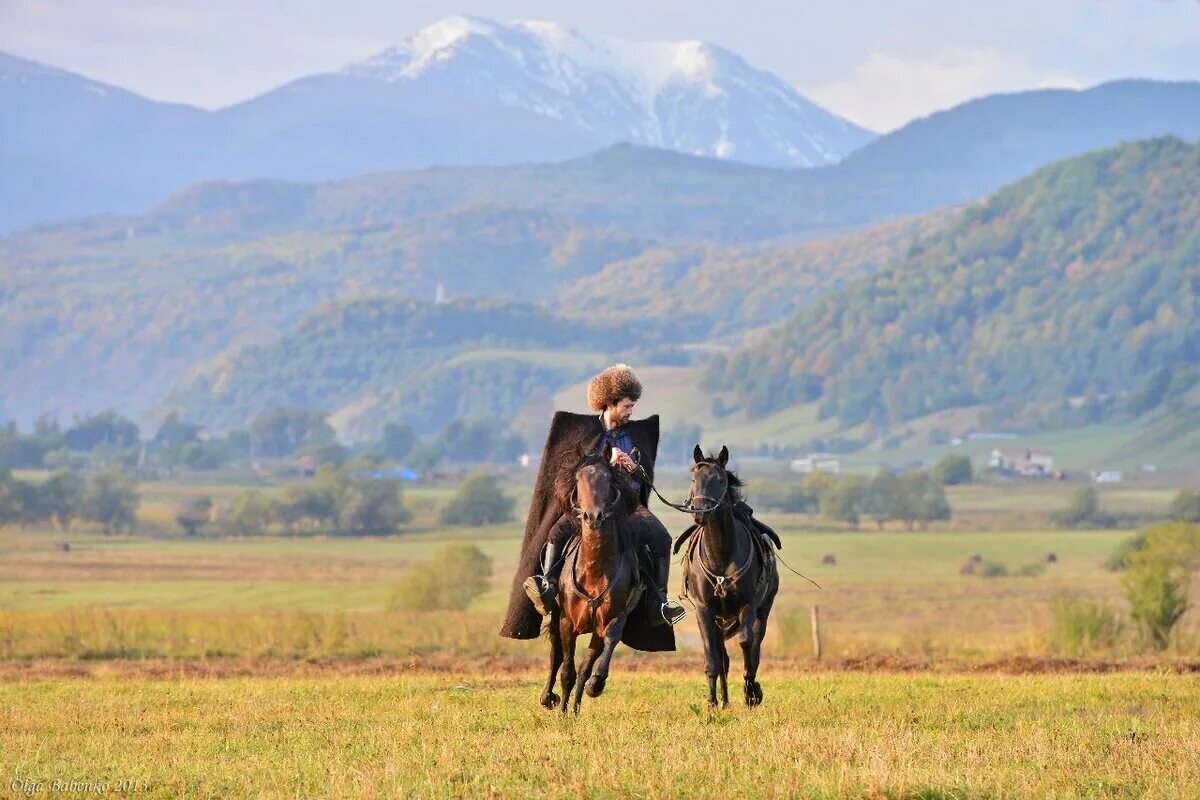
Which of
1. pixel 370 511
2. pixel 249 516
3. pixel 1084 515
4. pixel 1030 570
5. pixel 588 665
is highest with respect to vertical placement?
pixel 1084 515

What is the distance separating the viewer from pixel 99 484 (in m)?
143

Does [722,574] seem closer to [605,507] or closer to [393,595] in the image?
[605,507]

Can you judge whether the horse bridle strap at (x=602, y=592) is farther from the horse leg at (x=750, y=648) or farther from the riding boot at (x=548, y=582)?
the horse leg at (x=750, y=648)

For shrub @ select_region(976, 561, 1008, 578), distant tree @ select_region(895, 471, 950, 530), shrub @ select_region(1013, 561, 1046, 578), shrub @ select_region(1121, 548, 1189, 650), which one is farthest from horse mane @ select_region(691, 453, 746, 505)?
distant tree @ select_region(895, 471, 950, 530)

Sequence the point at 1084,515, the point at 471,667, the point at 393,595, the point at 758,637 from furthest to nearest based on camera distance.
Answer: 1. the point at 1084,515
2. the point at 393,595
3. the point at 471,667
4. the point at 758,637

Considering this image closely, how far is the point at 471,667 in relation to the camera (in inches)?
1277

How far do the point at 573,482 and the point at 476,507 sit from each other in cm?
12458

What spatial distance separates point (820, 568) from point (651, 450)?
282ft

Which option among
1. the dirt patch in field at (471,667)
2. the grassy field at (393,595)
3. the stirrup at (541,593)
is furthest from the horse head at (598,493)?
the grassy field at (393,595)

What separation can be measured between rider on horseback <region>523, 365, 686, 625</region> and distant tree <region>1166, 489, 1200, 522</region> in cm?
11420

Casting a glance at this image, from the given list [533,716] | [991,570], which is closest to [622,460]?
[533,716]

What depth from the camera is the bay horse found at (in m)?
19.4

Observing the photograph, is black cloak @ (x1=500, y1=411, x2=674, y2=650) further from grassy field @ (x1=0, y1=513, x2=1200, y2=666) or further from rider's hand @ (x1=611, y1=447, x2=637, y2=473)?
grassy field @ (x1=0, y1=513, x2=1200, y2=666)

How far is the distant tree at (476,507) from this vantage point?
143m
